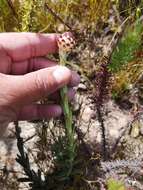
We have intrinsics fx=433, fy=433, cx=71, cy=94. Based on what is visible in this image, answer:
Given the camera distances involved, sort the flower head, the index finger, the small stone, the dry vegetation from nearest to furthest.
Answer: the flower head < the dry vegetation < the index finger < the small stone

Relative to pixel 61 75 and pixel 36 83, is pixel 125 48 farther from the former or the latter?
pixel 36 83

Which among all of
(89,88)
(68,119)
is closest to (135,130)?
(89,88)

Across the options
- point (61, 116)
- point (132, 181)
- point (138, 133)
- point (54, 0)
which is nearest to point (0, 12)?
point (54, 0)

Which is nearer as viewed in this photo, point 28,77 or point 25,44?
point 28,77

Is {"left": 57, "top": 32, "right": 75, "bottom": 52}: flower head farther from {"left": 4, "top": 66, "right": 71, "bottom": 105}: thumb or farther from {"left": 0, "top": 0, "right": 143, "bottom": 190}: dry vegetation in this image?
{"left": 0, "top": 0, "right": 143, "bottom": 190}: dry vegetation

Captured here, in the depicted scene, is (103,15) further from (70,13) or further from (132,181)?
(132,181)

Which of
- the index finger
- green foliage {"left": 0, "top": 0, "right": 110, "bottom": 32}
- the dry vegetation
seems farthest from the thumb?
green foliage {"left": 0, "top": 0, "right": 110, "bottom": 32}
